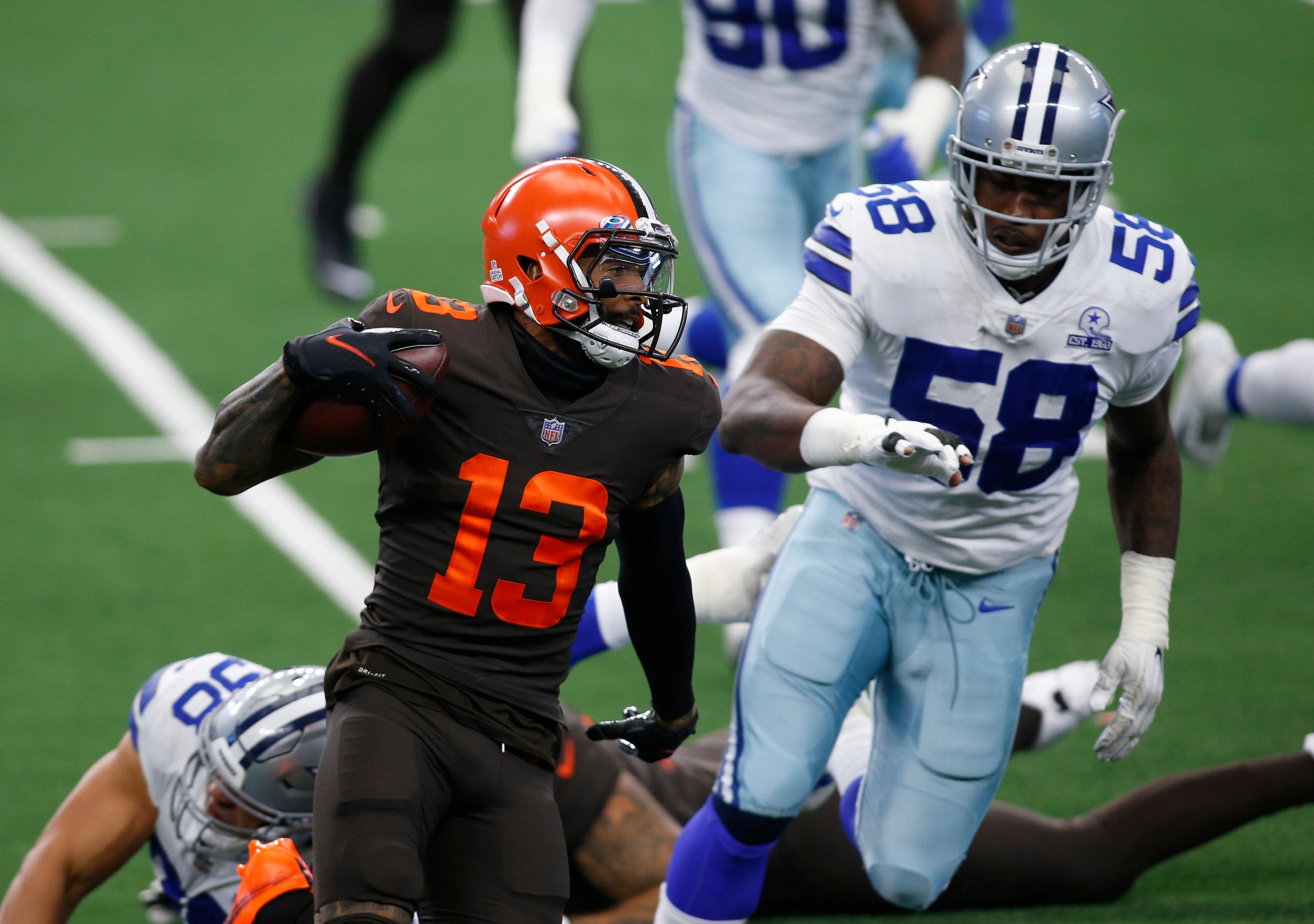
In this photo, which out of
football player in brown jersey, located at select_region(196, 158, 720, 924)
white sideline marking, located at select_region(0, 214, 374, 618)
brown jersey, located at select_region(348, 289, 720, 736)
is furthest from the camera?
white sideline marking, located at select_region(0, 214, 374, 618)

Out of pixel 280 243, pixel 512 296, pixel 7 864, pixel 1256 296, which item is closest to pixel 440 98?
pixel 280 243

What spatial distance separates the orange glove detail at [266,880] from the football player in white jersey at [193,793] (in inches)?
7.7

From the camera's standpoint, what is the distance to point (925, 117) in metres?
4.85

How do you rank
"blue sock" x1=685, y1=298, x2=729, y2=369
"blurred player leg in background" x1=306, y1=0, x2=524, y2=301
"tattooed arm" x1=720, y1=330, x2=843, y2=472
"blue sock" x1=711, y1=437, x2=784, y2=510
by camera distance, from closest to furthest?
"tattooed arm" x1=720, y1=330, x2=843, y2=472 < "blue sock" x1=711, y1=437, x2=784, y2=510 < "blue sock" x1=685, y1=298, x2=729, y2=369 < "blurred player leg in background" x1=306, y1=0, x2=524, y2=301

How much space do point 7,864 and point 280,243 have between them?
19.0 feet

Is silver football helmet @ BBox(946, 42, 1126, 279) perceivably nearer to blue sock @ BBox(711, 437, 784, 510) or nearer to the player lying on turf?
the player lying on turf

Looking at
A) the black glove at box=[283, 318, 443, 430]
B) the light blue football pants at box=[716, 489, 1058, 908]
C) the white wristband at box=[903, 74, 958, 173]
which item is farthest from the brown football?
the white wristband at box=[903, 74, 958, 173]

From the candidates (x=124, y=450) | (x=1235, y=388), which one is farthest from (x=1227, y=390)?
(x=124, y=450)

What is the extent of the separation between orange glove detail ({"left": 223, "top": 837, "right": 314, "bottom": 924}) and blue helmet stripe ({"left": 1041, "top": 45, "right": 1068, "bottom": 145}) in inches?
68.4

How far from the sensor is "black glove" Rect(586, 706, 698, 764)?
3.06 m

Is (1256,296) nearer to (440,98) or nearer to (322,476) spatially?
(322,476)

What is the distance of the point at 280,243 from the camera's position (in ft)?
30.3

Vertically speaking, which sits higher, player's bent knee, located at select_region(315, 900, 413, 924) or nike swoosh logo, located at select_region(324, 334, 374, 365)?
nike swoosh logo, located at select_region(324, 334, 374, 365)

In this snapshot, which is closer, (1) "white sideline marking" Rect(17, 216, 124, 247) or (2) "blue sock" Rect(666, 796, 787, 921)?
(2) "blue sock" Rect(666, 796, 787, 921)
